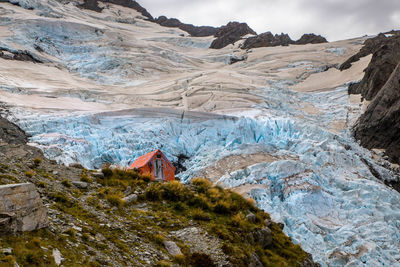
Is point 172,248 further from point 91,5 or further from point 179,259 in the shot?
point 91,5

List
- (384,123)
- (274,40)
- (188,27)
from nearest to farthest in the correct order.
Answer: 1. (384,123)
2. (274,40)
3. (188,27)

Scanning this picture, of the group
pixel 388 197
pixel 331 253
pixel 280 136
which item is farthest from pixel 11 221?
pixel 280 136

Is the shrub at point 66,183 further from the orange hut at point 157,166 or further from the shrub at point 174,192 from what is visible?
the orange hut at point 157,166

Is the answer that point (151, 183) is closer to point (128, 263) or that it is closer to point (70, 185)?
point (70, 185)

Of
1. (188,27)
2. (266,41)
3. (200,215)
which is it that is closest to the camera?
(200,215)

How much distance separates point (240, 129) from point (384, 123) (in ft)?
33.9

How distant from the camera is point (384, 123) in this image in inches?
998

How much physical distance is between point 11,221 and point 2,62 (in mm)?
39402

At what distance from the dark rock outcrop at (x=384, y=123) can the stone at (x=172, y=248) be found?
850 inches

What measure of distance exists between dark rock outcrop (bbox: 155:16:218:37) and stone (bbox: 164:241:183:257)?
111m

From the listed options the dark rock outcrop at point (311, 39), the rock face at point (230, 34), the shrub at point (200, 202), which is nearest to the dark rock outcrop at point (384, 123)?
the shrub at point (200, 202)

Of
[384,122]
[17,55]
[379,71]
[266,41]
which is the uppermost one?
[266,41]

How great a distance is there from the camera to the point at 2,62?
38.3m

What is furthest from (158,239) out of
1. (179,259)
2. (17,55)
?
(17,55)
